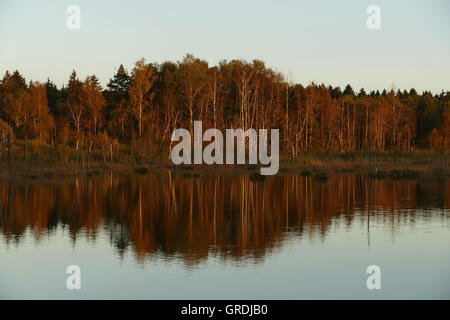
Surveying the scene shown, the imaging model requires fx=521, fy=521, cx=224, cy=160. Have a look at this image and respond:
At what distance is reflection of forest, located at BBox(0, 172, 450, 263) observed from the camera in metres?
20.5

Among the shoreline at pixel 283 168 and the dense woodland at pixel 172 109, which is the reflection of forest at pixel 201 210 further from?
the dense woodland at pixel 172 109

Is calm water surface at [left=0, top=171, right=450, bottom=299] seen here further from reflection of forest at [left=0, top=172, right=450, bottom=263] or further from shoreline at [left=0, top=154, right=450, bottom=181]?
shoreline at [left=0, top=154, right=450, bottom=181]

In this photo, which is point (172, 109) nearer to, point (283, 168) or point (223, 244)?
point (283, 168)

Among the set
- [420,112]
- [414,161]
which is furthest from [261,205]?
[420,112]

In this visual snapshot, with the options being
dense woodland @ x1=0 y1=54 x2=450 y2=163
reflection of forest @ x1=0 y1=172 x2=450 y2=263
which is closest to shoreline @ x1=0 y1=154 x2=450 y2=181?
dense woodland @ x1=0 y1=54 x2=450 y2=163

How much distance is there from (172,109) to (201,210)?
143ft

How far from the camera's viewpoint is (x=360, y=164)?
64.8m

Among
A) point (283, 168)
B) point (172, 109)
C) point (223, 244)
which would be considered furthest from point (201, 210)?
point (172, 109)

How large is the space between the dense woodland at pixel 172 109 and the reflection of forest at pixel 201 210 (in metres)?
26.5

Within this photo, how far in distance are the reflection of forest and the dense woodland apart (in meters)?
26.5

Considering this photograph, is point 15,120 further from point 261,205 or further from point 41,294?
point 41,294

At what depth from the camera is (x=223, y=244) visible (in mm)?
19672

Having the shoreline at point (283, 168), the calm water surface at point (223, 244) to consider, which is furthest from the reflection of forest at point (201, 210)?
the shoreline at point (283, 168)
